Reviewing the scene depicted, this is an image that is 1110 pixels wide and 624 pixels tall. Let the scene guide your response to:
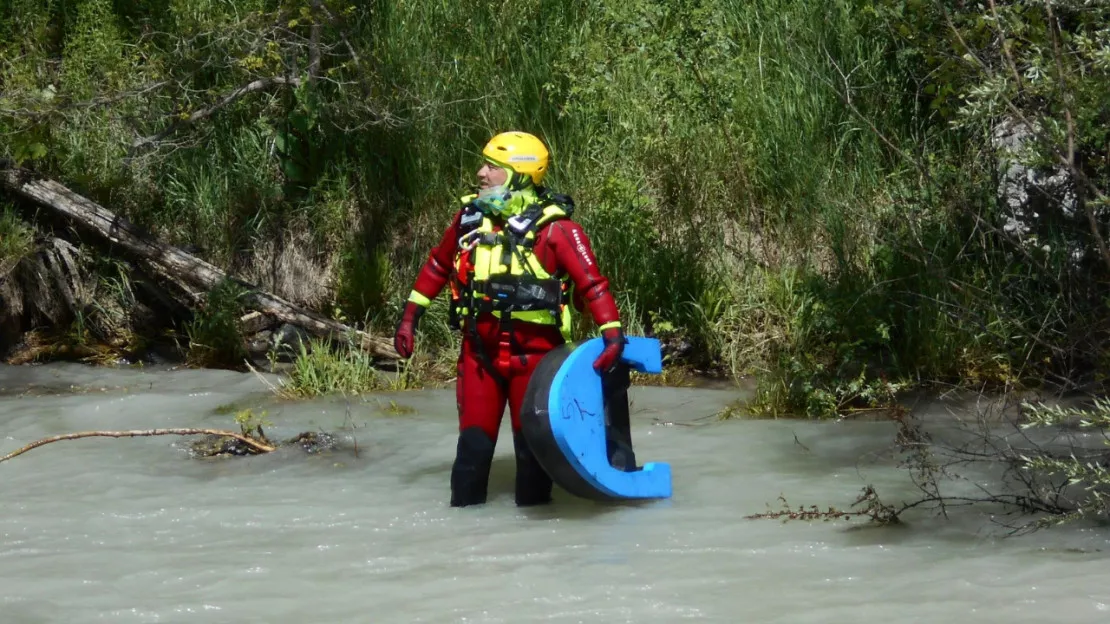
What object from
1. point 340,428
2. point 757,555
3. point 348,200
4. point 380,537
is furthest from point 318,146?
point 757,555

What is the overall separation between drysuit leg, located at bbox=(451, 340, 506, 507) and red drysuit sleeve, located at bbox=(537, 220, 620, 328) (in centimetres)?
58

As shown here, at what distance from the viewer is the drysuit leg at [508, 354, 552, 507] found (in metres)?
6.25

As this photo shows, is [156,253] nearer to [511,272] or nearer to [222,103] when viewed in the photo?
[222,103]

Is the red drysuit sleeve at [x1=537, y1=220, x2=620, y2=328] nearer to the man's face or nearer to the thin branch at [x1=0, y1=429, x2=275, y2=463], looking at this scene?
the man's face

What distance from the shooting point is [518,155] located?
624 cm

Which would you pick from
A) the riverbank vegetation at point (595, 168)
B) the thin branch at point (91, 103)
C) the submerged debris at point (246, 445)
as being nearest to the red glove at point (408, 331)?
the submerged debris at point (246, 445)

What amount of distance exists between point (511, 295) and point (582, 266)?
351 mm

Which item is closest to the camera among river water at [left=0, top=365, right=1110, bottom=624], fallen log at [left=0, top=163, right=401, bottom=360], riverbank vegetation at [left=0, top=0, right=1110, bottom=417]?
river water at [left=0, top=365, right=1110, bottom=624]

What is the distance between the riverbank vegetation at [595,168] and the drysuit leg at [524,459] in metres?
2.22

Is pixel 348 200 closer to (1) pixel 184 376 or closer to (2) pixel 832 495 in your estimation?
(1) pixel 184 376

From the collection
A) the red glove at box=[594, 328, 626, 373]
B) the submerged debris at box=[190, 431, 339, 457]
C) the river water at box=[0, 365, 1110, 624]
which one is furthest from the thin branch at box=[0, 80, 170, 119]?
the red glove at box=[594, 328, 626, 373]

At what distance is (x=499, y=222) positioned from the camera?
6.29 meters

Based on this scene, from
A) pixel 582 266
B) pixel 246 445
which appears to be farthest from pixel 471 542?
pixel 246 445

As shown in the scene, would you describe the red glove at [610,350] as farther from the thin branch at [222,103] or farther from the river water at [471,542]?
the thin branch at [222,103]
